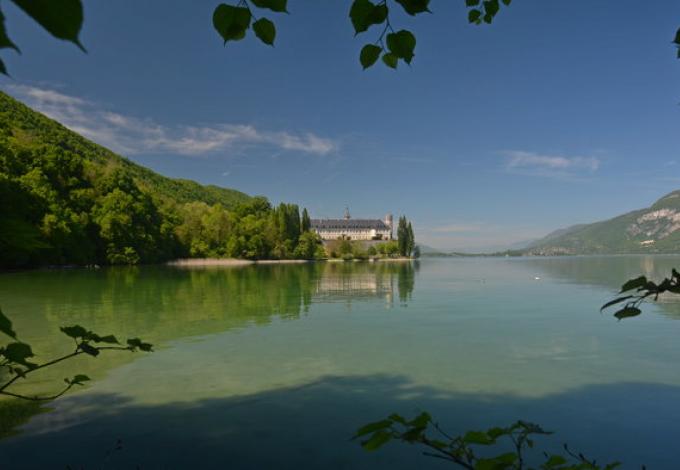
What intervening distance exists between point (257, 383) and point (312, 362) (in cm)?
206

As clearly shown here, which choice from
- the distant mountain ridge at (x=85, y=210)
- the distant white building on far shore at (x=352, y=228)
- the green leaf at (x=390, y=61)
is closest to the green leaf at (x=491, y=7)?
the green leaf at (x=390, y=61)

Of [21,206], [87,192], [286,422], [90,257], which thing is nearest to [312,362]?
[286,422]

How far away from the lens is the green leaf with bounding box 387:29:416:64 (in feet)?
5.34

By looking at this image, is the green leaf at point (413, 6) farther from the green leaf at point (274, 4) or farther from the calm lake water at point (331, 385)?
the calm lake water at point (331, 385)

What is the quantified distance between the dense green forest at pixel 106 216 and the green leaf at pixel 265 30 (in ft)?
66.6

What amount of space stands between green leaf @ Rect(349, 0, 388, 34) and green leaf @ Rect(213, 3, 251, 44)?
13.5 inches

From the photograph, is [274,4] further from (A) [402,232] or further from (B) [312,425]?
(A) [402,232]

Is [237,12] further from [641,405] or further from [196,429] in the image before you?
[641,405]

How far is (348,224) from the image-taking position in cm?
18638

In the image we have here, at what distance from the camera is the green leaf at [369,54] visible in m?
1.67

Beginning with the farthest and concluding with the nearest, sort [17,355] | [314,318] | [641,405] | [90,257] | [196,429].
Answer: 1. [90,257]
2. [314,318]
3. [641,405]
4. [196,429]
5. [17,355]

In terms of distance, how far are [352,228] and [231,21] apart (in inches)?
7245

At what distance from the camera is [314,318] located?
60.8 feet

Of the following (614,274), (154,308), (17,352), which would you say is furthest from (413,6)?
(614,274)
